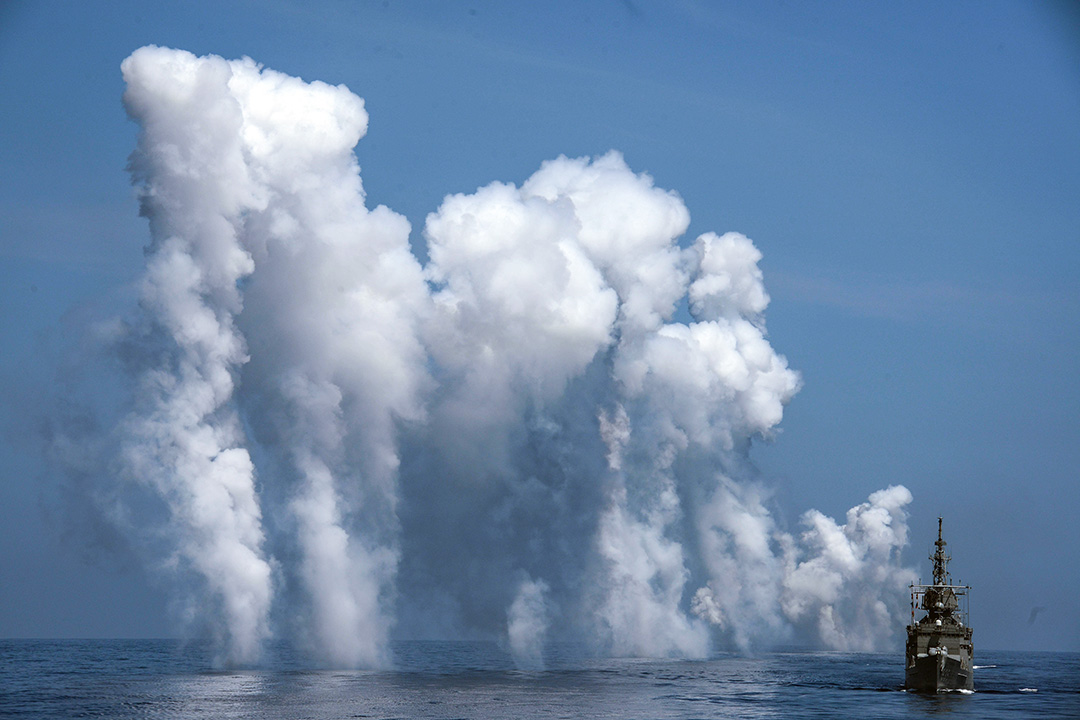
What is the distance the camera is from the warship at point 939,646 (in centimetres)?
14300

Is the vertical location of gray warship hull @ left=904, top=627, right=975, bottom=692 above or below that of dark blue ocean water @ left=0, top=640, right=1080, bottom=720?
above

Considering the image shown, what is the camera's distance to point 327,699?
11781cm

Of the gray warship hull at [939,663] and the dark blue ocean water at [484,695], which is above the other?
the gray warship hull at [939,663]

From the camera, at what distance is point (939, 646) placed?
143m

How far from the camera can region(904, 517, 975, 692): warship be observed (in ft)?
469

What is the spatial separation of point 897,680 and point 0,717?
122 m

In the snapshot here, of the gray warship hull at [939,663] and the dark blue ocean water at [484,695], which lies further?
the gray warship hull at [939,663]

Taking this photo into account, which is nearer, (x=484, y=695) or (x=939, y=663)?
(x=484, y=695)

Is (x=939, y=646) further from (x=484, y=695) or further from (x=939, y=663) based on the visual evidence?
(x=484, y=695)

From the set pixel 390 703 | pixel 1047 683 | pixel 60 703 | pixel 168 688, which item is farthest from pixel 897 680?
pixel 60 703

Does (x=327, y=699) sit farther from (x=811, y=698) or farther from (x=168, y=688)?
(x=811, y=698)

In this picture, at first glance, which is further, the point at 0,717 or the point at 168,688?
the point at 168,688

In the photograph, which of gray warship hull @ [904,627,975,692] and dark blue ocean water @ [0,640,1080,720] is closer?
dark blue ocean water @ [0,640,1080,720]

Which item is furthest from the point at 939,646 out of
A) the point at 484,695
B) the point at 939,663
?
the point at 484,695
